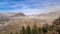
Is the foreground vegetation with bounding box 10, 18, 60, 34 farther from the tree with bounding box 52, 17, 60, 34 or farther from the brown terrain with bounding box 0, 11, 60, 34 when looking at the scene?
the brown terrain with bounding box 0, 11, 60, 34

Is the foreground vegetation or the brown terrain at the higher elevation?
the brown terrain

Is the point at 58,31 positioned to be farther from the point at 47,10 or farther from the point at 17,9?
the point at 17,9

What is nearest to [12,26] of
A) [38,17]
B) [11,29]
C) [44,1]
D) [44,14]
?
[11,29]

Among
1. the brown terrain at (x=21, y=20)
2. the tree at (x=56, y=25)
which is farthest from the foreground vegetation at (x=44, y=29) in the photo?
the brown terrain at (x=21, y=20)

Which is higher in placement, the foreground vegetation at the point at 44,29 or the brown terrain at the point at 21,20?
the brown terrain at the point at 21,20

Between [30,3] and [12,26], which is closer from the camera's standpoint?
[12,26]

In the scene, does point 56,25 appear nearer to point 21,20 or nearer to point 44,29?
point 44,29

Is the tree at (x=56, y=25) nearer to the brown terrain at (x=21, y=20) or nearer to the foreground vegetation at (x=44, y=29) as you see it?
the foreground vegetation at (x=44, y=29)

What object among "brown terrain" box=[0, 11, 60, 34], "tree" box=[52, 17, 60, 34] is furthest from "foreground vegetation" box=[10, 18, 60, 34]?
"brown terrain" box=[0, 11, 60, 34]

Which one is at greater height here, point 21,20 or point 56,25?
point 21,20

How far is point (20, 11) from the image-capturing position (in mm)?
3828

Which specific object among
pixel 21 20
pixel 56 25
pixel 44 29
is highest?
pixel 21 20

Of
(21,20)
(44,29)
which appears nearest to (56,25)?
(44,29)

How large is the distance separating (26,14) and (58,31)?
1237 millimetres
